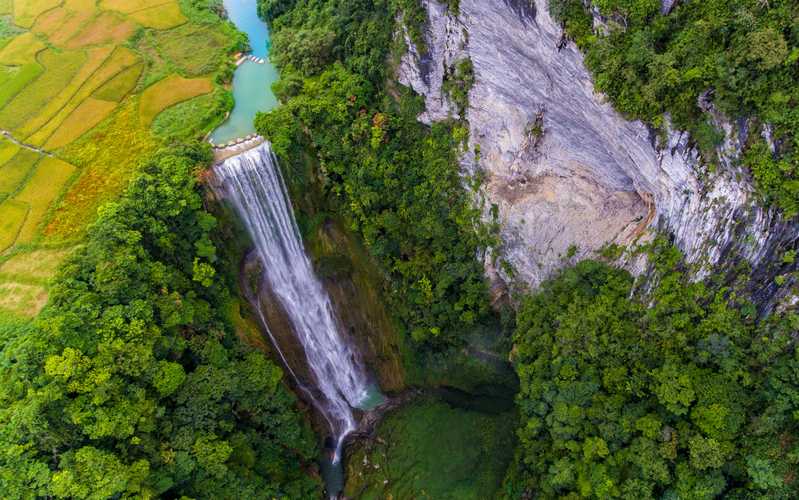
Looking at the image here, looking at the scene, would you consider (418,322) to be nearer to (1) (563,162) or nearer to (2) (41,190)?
(1) (563,162)

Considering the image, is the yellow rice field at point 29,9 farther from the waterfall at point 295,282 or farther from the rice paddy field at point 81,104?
the waterfall at point 295,282

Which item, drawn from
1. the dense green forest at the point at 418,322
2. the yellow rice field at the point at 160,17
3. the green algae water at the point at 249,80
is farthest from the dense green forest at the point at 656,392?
the yellow rice field at the point at 160,17

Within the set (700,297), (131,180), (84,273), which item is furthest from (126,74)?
(700,297)

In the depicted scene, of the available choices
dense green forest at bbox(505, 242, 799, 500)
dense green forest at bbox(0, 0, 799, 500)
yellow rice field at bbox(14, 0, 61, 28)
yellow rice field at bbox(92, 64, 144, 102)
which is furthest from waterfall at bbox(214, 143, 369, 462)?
yellow rice field at bbox(14, 0, 61, 28)

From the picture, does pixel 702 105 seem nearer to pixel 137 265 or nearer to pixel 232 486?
pixel 137 265

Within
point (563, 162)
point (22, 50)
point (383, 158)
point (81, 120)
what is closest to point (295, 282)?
point (383, 158)

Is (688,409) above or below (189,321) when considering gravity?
below

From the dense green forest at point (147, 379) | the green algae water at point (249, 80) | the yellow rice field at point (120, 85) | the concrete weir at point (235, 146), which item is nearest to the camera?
the dense green forest at point (147, 379)
